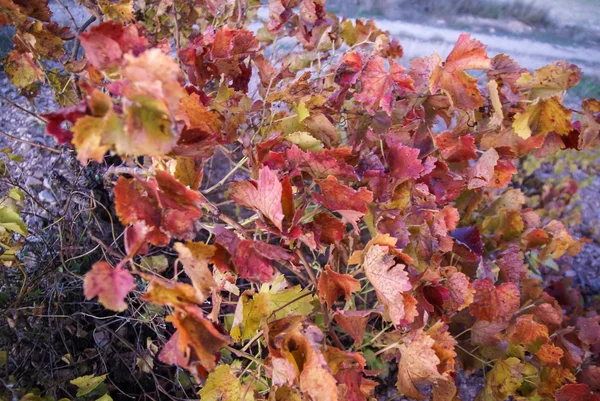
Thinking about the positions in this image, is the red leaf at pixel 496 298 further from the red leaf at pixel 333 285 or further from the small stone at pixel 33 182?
the small stone at pixel 33 182

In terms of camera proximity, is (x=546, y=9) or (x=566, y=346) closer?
(x=566, y=346)

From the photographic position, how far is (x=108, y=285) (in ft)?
1.56

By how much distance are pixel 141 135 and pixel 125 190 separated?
0.11m

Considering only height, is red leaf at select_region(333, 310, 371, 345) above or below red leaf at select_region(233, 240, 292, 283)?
below

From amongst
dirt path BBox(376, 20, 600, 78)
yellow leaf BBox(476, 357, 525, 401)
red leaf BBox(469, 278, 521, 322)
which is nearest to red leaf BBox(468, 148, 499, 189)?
red leaf BBox(469, 278, 521, 322)

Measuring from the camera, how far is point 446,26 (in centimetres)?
257

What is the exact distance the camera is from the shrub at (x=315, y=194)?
502mm

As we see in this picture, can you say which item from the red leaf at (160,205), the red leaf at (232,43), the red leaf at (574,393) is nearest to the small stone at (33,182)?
the red leaf at (232,43)

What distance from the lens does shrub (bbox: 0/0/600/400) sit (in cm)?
50

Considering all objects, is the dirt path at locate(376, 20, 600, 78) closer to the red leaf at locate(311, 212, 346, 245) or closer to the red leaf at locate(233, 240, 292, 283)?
the red leaf at locate(311, 212, 346, 245)

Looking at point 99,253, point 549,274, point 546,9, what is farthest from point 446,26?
point 99,253

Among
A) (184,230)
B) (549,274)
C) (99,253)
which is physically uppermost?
(184,230)

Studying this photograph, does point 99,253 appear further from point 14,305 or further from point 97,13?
point 97,13

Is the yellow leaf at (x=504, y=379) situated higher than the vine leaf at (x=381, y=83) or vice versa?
the vine leaf at (x=381, y=83)
